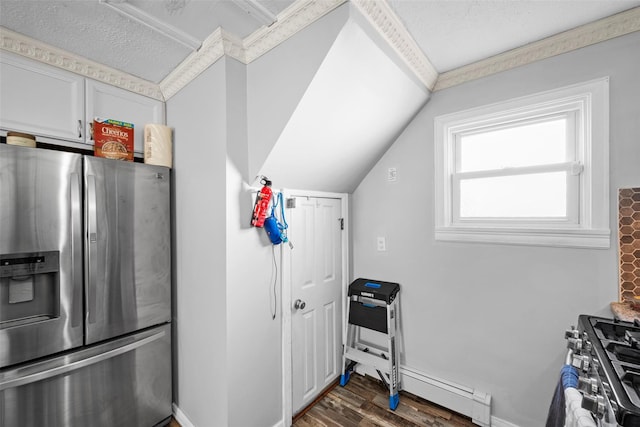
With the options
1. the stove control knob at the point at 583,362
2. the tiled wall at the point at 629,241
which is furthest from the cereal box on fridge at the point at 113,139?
the tiled wall at the point at 629,241

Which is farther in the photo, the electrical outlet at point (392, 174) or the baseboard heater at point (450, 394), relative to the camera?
the electrical outlet at point (392, 174)

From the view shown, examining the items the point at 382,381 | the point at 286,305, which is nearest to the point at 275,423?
the point at 286,305

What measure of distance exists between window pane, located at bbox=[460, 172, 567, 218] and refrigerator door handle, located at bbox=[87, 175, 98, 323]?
2445mm

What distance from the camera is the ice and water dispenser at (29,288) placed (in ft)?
4.08

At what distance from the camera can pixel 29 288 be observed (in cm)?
132

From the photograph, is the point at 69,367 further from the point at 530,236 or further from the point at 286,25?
the point at 530,236

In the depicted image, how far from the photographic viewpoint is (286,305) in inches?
70.9

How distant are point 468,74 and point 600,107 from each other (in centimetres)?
74

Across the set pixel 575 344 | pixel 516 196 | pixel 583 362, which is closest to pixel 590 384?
pixel 583 362

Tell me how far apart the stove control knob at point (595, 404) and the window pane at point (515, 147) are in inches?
53.8

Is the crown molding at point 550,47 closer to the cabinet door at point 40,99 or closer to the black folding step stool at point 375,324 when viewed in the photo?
the black folding step stool at point 375,324

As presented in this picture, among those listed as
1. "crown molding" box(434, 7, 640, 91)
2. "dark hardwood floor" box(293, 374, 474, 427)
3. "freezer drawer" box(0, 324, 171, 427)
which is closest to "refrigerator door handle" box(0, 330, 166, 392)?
"freezer drawer" box(0, 324, 171, 427)

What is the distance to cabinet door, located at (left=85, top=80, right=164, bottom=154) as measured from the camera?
1.65 meters

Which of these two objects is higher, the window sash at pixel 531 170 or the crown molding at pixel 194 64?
the crown molding at pixel 194 64
